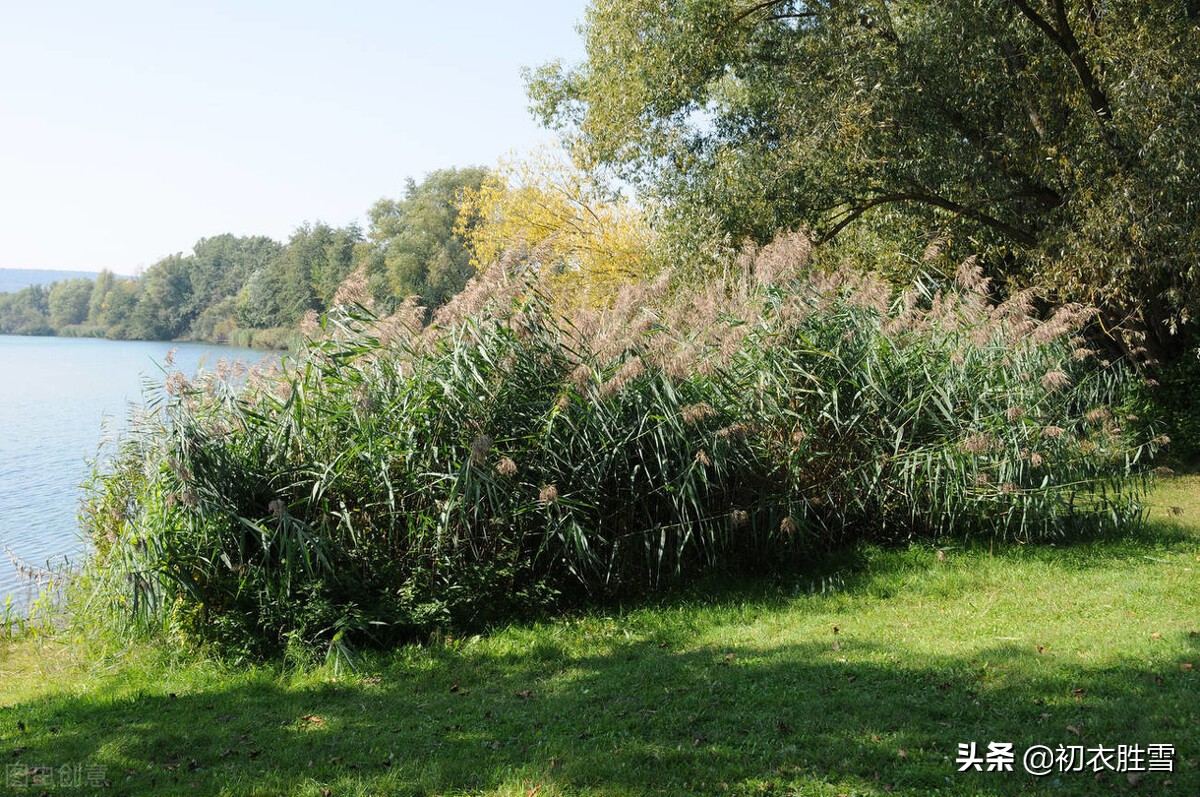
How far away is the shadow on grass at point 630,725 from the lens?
3676 millimetres

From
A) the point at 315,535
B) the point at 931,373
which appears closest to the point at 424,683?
the point at 315,535

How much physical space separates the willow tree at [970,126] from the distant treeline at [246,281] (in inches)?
1383

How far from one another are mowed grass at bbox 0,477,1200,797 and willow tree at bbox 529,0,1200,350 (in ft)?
16.4

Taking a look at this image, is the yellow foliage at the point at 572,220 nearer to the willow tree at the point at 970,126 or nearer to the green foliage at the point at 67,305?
the willow tree at the point at 970,126

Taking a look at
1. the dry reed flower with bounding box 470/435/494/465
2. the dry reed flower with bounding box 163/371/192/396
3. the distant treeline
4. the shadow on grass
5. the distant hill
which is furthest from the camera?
the distant hill

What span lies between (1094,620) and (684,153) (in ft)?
40.2

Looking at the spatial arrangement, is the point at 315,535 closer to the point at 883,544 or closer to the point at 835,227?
the point at 883,544

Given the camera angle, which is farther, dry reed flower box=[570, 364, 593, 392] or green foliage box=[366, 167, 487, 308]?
green foliage box=[366, 167, 487, 308]

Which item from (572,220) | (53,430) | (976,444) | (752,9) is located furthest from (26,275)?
(976,444)

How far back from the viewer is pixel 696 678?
193 inches

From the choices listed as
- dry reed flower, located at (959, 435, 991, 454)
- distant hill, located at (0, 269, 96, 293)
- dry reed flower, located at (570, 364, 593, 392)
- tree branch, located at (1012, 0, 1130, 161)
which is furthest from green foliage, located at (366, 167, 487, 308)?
distant hill, located at (0, 269, 96, 293)

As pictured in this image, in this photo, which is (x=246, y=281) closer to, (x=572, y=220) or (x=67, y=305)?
(x=67, y=305)

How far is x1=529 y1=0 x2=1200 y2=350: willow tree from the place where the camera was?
9750mm

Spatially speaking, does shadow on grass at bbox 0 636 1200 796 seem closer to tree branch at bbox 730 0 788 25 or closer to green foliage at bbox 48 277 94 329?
tree branch at bbox 730 0 788 25
